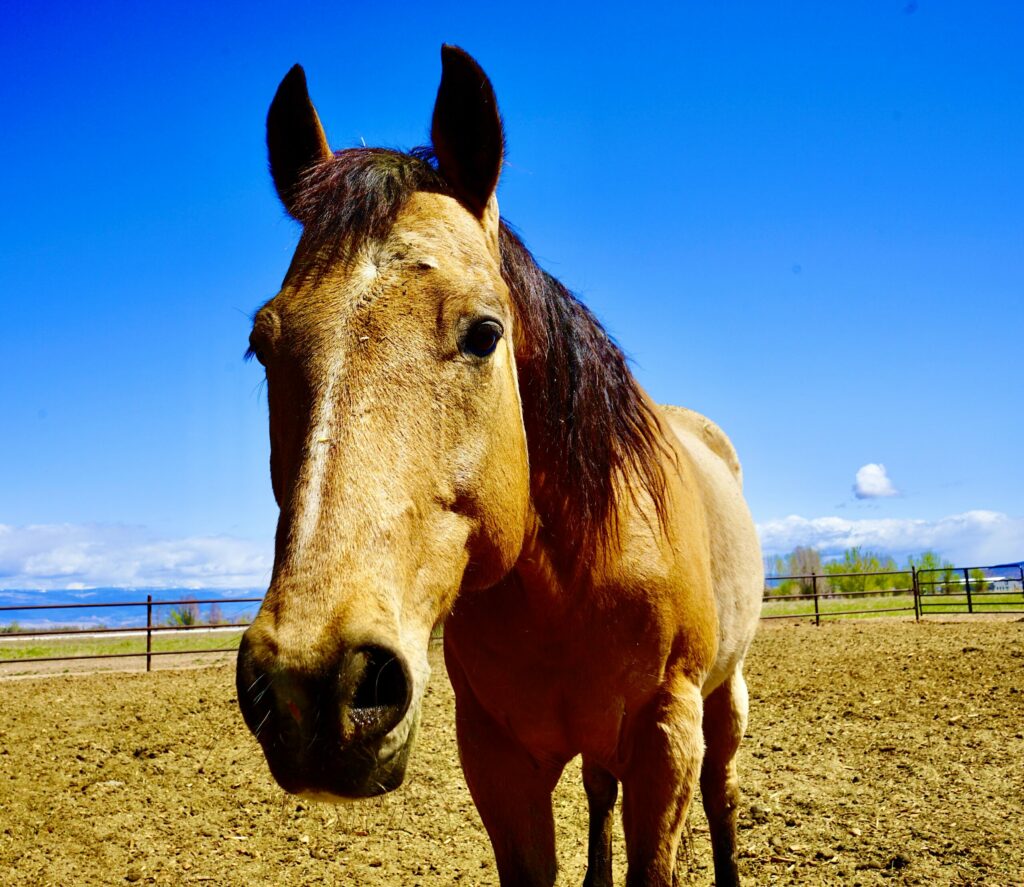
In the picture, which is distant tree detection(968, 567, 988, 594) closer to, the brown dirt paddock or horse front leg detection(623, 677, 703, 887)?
the brown dirt paddock

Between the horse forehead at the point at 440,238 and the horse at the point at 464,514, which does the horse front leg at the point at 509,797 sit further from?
the horse forehead at the point at 440,238

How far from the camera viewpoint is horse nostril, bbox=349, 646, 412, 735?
144 cm

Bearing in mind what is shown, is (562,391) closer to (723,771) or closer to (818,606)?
(723,771)

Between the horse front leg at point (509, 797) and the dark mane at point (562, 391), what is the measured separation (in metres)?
0.81

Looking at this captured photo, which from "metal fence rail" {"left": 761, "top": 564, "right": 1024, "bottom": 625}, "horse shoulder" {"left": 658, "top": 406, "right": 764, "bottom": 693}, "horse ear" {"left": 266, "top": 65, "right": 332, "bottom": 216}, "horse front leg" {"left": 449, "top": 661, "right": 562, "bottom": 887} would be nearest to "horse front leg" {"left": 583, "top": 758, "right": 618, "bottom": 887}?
"horse shoulder" {"left": 658, "top": 406, "right": 764, "bottom": 693}

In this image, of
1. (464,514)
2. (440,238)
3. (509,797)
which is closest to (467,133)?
(440,238)

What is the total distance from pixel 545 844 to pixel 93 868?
3887 mm

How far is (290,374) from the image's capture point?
5.99 ft

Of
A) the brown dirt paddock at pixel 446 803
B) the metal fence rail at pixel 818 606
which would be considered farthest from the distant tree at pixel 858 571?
the brown dirt paddock at pixel 446 803

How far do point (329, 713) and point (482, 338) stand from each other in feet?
3.18

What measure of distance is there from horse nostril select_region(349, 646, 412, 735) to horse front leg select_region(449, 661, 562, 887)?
1425 millimetres

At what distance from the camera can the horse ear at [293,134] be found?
8.08ft

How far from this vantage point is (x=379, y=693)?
4.88 ft

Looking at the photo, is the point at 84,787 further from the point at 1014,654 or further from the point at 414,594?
the point at 1014,654
